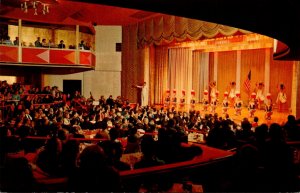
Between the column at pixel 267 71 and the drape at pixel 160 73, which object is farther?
the drape at pixel 160 73

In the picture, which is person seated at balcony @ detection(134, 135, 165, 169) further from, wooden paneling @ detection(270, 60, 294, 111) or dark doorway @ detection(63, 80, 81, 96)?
dark doorway @ detection(63, 80, 81, 96)

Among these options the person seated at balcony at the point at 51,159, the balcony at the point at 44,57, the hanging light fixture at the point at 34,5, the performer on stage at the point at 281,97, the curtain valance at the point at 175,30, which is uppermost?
the hanging light fixture at the point at 34,5

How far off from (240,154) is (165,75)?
17.0 m

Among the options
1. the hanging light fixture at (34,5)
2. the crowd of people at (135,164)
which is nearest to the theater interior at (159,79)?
the crowd of people at (135,164)

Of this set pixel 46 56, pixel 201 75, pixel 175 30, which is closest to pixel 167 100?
pixel 175 30

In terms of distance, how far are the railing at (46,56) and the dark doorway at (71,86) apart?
405cm

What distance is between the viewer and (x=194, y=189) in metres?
3.85

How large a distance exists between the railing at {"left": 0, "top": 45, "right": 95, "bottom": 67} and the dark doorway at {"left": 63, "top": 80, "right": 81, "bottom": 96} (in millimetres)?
4054

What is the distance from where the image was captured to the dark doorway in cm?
2166

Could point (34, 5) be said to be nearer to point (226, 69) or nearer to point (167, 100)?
point (167, 100)

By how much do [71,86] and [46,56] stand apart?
521 cm

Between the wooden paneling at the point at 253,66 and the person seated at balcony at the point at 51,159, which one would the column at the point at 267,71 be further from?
the person seated at balcony at the point at 51,159

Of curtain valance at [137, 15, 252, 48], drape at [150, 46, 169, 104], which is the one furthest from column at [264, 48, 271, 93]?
drape at [150, 46, 169, 104]

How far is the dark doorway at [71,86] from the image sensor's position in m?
21.7
